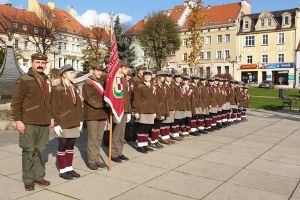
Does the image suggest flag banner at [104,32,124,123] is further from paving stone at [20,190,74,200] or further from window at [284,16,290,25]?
window at [284,16,290,25]

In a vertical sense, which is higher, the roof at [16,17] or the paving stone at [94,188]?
the roof at [16,17]

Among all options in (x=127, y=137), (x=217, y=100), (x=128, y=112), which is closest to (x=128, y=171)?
(x=128, y=112)

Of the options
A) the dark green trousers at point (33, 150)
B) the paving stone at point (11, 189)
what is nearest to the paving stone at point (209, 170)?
the dark green trousers at point (33, 150)

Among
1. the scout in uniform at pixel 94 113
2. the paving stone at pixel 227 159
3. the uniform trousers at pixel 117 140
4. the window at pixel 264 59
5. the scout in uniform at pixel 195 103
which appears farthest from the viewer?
the window at pixel 264 59

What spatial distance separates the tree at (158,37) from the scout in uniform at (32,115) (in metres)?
45.6

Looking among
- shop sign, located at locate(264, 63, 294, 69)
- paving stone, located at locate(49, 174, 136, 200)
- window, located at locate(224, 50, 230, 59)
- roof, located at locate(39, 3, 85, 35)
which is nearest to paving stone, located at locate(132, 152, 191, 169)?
paving stone, located at locate(49, 174, 136, 200)

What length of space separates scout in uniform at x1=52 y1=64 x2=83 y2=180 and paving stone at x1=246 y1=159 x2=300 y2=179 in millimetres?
3731

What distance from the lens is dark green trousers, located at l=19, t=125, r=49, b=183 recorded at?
579 centimetres

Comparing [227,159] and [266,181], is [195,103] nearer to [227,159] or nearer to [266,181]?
[227,159]

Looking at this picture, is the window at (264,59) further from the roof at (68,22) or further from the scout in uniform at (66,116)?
the scout in uniform at (66,116)

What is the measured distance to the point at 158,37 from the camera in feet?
168

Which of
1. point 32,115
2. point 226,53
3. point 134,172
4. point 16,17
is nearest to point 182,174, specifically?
point 134,172

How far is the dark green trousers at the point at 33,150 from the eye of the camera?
5785 mm

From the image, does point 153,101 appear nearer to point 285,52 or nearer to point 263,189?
point 263,189
